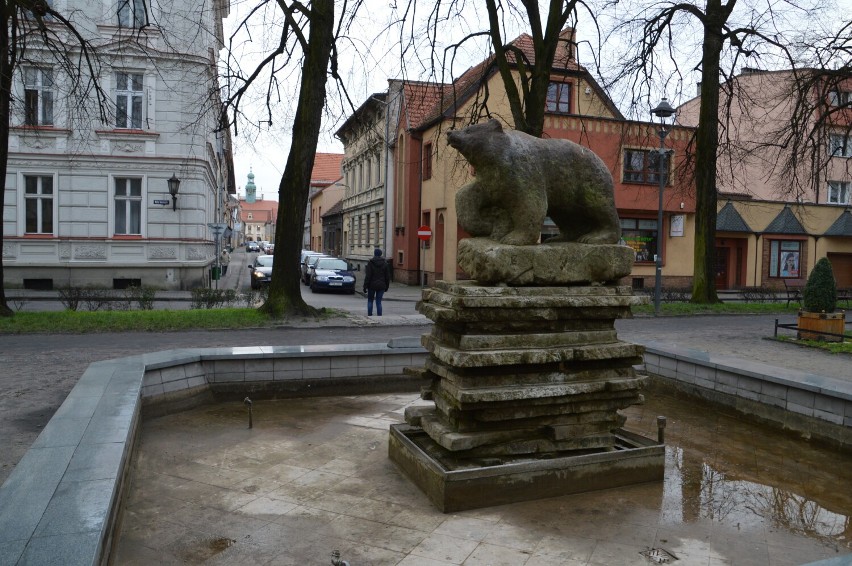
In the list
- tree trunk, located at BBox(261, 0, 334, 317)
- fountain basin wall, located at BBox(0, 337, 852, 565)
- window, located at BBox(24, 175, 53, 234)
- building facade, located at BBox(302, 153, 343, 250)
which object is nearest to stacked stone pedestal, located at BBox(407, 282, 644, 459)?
fountain basin wall, located at BBox(0, 337, 852, 565)

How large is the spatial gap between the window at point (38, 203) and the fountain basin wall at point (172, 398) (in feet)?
67.4

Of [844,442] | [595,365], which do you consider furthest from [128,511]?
[844,442]

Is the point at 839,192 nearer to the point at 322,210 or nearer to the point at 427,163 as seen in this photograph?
the point at 427,163

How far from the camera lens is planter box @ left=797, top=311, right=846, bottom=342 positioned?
1382cm

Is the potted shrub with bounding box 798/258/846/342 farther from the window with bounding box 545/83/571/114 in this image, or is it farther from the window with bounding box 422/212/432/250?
the window with bounding box 422/212/432/250

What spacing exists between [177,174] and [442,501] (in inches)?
911

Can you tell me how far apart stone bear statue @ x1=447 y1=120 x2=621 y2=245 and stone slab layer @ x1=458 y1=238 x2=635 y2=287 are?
157 mm

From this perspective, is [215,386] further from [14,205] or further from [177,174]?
[14,205]

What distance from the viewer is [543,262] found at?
5.35 metres

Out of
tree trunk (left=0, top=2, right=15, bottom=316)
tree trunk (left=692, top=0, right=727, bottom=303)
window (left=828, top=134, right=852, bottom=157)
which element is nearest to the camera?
tree trunk (left=0, top=2, right=15, bottom=316)

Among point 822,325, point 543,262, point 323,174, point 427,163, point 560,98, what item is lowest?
point 822,325

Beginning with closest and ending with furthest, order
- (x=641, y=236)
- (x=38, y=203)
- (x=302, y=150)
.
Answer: (x=302, y=150)
(x=38, y=203)
(x=641, y=236)

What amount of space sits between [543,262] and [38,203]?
24809mm

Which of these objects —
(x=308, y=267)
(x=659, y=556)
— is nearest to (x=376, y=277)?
(x=659, y=556)
